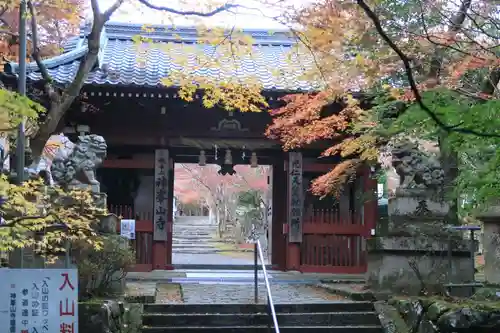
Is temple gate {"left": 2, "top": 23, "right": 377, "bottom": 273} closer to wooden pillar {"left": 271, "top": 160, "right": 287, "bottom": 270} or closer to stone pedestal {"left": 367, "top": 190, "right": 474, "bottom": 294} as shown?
wooden pillar {"left": 271, "top": 160, "right": 287, "bottom": 270}

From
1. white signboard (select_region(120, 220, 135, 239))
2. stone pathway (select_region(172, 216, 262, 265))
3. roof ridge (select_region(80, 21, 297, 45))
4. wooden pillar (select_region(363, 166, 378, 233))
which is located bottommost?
stone pathway (select_region(172, 216, 262, 265))

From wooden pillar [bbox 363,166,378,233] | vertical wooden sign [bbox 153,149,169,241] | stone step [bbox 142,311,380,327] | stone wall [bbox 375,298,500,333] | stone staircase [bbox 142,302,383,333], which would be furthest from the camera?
wooden pillar [bbox 363,166,378,233]

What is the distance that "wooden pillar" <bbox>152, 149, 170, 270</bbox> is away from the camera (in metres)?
14.2

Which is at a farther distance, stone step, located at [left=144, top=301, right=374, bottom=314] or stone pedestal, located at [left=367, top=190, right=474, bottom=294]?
stone pedestal, located at [left=367, top=190, right=474, bottom=294]

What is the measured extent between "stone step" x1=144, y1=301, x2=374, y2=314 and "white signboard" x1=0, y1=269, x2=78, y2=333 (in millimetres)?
3546

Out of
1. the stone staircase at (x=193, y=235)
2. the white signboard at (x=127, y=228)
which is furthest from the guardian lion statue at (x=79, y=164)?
the stone staircase at (x=193, y=235)

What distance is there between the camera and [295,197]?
1462 centimetres

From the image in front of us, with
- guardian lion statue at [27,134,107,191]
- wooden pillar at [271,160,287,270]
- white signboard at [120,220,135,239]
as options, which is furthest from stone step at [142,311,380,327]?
wooden pillar at [271,160,287,270]

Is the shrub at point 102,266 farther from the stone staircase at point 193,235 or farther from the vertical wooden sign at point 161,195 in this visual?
the stone staircase at point 193,235

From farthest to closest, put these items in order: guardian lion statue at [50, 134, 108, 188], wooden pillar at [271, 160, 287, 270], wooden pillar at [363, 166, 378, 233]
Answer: wooden pillar at [271, 160, 287, 270] → wooden pillar at [363, 166, 378, 233] → guardian lion statue at [50, 134, 108, 188]

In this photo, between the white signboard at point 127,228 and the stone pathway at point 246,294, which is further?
the white signboard at point 127,228

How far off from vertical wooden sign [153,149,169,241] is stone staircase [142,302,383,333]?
197 inches

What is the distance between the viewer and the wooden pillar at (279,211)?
15.4 m

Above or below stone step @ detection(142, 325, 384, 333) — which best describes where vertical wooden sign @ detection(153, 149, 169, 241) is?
above
